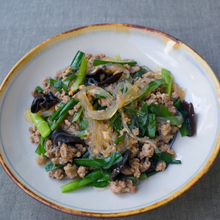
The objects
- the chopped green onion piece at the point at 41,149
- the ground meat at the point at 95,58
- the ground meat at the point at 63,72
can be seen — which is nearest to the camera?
the chopped green onion piece at the point at 41,149

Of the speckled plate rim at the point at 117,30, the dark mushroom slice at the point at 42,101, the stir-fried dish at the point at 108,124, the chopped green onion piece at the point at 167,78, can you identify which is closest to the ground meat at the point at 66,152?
the stir-fried dish at the point at 108,124

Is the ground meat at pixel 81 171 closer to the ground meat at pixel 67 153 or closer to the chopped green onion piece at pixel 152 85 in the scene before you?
the ground meat at pixel 67 153

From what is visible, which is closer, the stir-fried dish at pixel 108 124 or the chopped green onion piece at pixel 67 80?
the stir-fried dish at pixel 108 124

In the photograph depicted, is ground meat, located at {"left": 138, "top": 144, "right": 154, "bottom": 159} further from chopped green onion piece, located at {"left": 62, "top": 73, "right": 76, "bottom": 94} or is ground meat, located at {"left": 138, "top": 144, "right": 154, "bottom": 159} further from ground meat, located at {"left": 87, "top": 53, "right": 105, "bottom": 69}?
ground meat, located at {"left": 87, "top": 53, "right": 105, "bottom": 69}

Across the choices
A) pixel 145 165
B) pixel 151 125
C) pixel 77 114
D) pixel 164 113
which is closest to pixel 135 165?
pixel 145 165

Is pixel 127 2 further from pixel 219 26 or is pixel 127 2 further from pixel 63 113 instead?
pixel 63 113

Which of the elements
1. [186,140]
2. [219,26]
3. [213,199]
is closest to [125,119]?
[186,140]
